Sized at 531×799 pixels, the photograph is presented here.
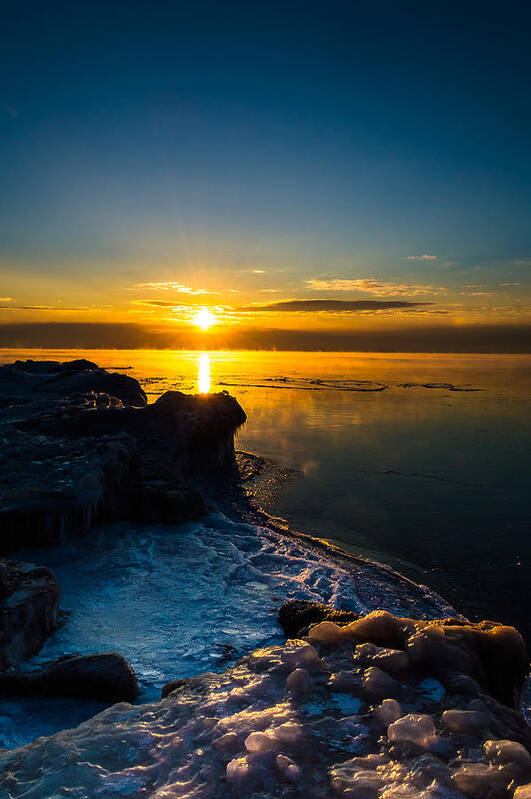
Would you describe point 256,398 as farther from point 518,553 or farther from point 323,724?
point 323,724

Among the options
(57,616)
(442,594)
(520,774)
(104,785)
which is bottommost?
(442,594)

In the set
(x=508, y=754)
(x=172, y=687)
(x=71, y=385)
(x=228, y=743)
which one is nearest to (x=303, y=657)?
(x=228, y=743)

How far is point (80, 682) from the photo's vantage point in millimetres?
5004

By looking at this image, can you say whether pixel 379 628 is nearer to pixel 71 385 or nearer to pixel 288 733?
pixel 288 733

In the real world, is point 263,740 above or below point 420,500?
above

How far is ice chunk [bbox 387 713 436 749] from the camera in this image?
271 cm

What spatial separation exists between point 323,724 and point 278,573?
6.35 meters

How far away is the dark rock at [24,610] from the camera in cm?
555

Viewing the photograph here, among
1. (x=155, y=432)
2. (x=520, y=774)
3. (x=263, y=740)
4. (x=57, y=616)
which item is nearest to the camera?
(x=520, y=774)

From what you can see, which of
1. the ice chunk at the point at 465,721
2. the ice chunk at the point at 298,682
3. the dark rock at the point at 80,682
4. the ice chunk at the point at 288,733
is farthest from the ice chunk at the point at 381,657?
the dark rock at the point at 80,682

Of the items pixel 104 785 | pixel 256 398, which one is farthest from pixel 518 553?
pixel 256 398

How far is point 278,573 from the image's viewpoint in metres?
9.16

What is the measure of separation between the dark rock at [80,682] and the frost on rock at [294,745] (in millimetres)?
1654

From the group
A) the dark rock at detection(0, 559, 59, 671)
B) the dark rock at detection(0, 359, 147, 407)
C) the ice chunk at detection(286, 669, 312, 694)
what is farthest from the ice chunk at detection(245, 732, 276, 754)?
the dark rock at detection(0, 359, 147, 407)
